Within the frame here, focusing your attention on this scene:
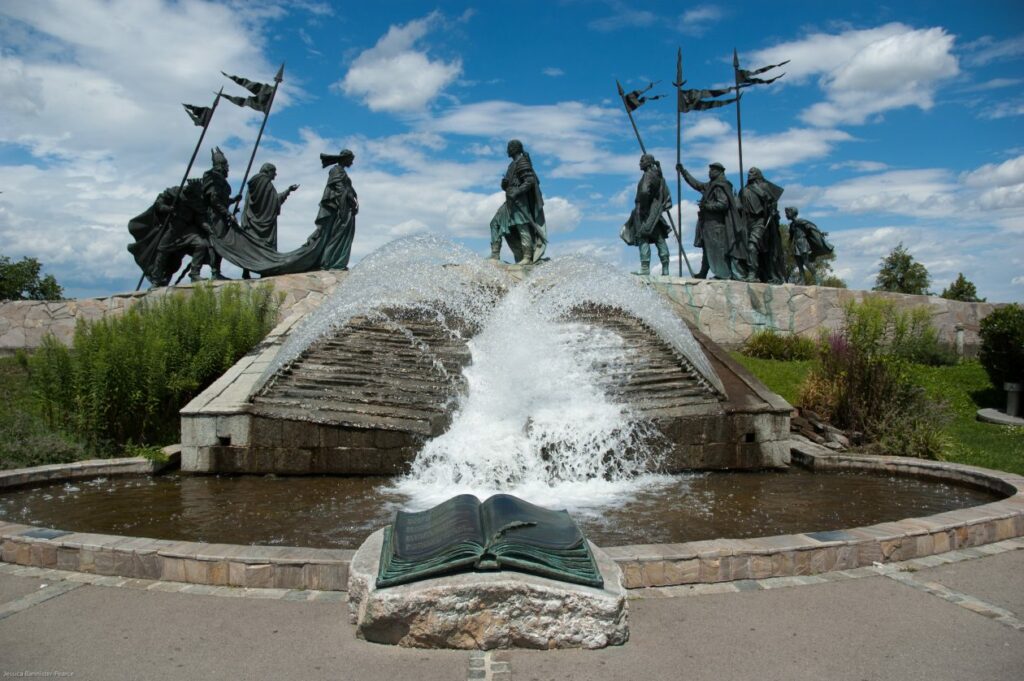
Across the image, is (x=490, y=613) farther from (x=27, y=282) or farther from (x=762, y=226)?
(x=27, y=282)

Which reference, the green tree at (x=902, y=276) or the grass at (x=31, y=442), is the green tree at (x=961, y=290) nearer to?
the green tree at (x=902, y=276)

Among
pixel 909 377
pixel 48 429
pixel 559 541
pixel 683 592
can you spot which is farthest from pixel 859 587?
pixel 48 429

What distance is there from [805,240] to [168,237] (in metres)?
15.3

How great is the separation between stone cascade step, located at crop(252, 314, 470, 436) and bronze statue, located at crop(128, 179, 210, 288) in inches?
333

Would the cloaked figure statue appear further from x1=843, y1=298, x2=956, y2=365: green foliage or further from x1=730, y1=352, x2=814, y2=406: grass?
x1=843, y1=298, x2=956, y2=365: green foliage

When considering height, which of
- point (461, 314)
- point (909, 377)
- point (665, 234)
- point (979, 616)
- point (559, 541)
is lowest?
point (979, 616)

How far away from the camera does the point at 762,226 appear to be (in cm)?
1792

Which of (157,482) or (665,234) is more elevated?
(665,234)

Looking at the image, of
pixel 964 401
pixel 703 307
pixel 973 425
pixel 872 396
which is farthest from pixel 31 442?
pixel 703 307

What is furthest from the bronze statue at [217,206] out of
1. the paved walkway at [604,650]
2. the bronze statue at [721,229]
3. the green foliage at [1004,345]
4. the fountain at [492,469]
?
the green foliage at [1004,345]

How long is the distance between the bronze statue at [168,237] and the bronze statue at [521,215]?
662 centimetres

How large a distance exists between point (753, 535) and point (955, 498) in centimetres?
240

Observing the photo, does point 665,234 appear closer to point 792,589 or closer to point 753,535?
point 753,535

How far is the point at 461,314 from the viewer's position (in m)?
11.8
